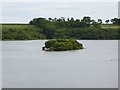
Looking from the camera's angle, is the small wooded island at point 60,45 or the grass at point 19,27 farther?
the grass at point 19,27

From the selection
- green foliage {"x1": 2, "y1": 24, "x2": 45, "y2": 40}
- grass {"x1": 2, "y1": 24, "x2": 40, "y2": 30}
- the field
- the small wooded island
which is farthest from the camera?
grass {"x1": 2, "y1": 24, "x2": 40, "y2": 30}

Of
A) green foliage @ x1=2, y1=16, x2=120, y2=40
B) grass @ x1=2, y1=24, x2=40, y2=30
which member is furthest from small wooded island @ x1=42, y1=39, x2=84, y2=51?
grass @ x1=2, y1=24, x2=40, y2=30

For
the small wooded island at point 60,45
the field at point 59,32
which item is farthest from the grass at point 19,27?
the small wooded island at point 60,45

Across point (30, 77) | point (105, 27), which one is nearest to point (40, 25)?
point (105, 27)

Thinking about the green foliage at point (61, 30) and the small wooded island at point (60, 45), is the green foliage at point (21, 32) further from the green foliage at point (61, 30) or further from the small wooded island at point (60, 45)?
the small wooded island at point (60, 45)

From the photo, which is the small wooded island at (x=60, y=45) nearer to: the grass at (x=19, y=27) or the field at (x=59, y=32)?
the field at (x=59, y=32)

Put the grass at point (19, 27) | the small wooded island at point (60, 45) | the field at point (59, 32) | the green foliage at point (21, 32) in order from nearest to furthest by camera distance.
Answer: the small wooded island at point (60, 45)
the field at point (59, 32)
the green foliage at point (21, 32)
the grass at point (19, 27)

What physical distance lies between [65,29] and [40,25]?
120 inches

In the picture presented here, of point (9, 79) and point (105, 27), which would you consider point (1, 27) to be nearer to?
point (105, 27)

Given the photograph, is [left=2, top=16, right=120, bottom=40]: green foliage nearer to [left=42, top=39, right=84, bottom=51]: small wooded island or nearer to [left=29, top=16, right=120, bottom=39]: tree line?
[left=29, top=16, right=120, bottom=39]: tree line

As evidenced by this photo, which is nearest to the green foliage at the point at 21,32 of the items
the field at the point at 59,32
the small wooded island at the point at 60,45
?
the field at the point at 59,32

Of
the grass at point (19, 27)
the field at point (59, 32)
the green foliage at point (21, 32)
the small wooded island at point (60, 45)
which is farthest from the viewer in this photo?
the grass at point (19, 27)

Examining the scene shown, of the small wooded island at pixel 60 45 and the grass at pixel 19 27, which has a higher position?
the grass at pixel 19 27

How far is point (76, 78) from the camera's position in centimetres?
1093
